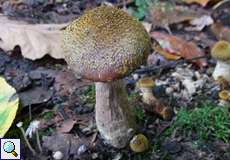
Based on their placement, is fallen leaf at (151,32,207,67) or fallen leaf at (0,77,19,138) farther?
fallen leaf at (151,32,207,67)

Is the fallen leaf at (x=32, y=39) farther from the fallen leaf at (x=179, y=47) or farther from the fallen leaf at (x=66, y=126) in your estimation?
the fallen leaf at (x=179, y=47)

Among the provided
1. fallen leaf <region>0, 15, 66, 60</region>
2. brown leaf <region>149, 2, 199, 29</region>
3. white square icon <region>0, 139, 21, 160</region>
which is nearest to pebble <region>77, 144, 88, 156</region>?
white square icon <region>0, 139, 21, 160</region>

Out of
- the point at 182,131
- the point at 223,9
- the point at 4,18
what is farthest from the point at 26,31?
the point at 223,9

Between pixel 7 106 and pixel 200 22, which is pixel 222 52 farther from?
pixel 7 106

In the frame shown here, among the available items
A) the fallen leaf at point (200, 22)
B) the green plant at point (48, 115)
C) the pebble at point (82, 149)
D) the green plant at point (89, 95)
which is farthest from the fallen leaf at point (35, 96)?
the fallen leaf at point (200, 22)

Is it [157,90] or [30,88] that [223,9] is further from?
[30,88]

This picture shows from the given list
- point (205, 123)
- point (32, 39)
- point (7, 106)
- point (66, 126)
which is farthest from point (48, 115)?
point (205, 123)

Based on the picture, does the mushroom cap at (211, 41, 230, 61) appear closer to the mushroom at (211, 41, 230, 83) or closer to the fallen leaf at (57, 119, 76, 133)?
the mushroom at (211, 41, 230, 83)
